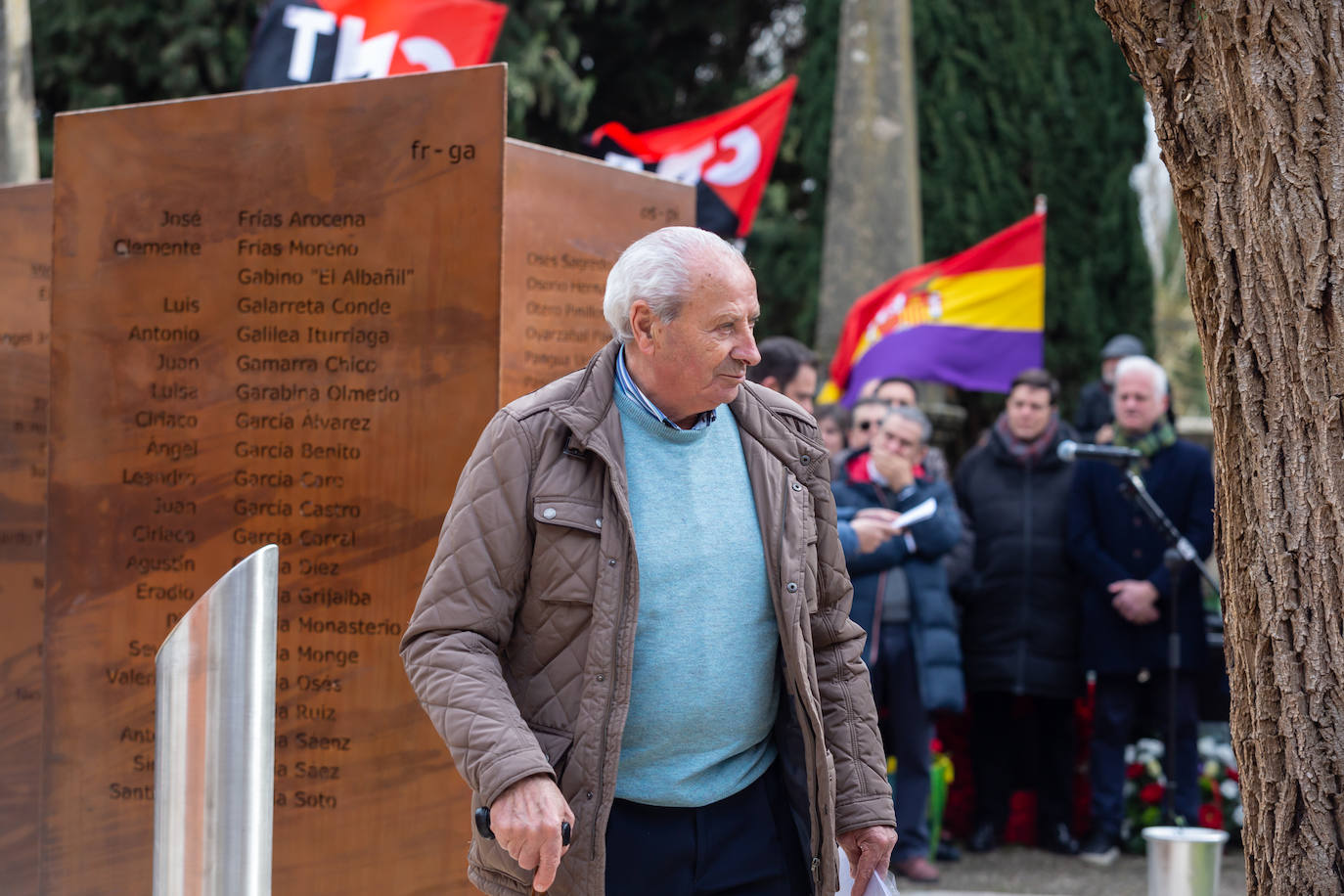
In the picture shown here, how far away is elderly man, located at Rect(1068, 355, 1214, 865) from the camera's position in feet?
20.5

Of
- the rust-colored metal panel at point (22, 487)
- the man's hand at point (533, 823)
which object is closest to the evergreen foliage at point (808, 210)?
the rust-colored metal panel at point (22, 487)

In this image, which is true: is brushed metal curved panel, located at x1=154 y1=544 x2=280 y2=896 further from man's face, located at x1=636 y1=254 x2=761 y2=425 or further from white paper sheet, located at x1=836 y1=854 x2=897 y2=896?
white paper sheet, located at x1=836 y1=854 x2=897 y2=896

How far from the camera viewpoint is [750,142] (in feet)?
26.2

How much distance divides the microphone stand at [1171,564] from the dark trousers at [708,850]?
132 inches

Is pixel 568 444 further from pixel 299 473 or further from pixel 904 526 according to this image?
pixel 904 526

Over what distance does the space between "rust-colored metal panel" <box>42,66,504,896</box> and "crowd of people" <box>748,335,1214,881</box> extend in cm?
245

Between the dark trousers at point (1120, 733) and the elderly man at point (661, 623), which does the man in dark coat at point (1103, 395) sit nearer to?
the dark trousers at point (1120, 733)

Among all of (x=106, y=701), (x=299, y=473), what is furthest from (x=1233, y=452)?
(x=106, y=701)

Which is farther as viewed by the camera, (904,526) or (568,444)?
(904,526)

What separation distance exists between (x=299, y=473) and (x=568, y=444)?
1.34m

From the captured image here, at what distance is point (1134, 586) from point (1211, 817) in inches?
48.8

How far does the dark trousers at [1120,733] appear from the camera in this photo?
6262 millimetres

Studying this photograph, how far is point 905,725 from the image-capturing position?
237 inches

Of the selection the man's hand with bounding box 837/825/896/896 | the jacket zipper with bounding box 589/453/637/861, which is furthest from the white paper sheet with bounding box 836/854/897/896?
the jacket zipper with bounding box 589/453/637/861
